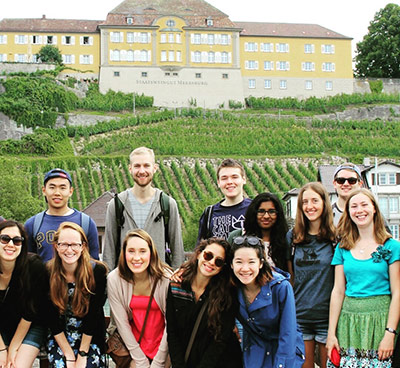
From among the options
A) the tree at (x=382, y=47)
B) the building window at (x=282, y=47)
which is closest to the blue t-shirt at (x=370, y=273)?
the building window at (x=282, y=47)

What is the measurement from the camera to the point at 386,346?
190 inches

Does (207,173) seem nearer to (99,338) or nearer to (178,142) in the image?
(178,142)

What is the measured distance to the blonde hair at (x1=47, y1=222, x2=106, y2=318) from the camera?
5.26m

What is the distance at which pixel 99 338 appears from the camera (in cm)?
538

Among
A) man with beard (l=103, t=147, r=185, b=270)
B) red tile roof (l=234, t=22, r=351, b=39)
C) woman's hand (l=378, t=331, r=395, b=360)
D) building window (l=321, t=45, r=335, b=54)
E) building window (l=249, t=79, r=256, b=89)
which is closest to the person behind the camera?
woman's hand (l=378, t=331, r=395, b=360)

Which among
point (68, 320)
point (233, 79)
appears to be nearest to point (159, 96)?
point (233, 79)

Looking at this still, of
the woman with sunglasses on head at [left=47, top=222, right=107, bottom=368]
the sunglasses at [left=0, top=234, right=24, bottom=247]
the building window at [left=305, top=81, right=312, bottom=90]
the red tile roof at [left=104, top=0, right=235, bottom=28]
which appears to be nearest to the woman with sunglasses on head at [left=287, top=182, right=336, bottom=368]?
the woman with sunglasses on head at [left=47, top=222, right=107, bottom=368]

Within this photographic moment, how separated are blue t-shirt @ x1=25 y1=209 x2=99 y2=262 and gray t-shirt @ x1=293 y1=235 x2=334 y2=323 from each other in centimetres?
201

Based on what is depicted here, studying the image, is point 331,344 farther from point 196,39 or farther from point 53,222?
point 196,39

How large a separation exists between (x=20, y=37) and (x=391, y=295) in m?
58.1

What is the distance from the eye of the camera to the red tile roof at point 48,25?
189ft

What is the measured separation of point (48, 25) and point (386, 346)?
58.9 metres

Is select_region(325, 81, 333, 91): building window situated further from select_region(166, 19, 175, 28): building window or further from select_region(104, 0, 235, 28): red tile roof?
select_region(166, 19, 175, 28): building window

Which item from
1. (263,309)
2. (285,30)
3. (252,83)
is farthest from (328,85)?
(263,309)
